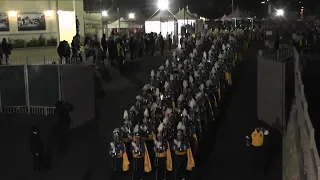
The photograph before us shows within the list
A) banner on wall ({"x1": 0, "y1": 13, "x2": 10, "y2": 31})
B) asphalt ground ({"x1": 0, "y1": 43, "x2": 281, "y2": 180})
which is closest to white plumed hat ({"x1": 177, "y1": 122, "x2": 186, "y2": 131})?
asphalt ground ({"x1": 0, "y1": 43, "x2": 281, "y2": 180})

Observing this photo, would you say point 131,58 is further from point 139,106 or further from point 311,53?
point 139,106

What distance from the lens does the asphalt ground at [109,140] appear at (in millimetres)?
13203

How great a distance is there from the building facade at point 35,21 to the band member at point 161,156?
15916 millimetres

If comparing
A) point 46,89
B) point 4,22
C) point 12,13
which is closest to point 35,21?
point 12,13

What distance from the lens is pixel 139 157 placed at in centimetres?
1227

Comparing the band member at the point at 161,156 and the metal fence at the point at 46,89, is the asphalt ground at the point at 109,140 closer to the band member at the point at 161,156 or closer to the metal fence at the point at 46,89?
the band member at the point at 161,156

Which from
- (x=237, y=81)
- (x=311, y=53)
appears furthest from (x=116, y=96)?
(x=311, y=53)

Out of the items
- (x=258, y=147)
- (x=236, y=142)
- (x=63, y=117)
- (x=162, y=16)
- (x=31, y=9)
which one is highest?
(x=31, y=9)

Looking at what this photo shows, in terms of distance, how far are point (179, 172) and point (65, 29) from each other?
20.4 metres

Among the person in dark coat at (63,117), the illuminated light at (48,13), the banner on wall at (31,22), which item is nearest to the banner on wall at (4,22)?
the banner on wall at (31,22)

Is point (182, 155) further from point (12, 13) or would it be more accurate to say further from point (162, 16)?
point (162, 16)

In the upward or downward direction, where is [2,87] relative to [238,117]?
upward

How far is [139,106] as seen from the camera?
14.2 metres

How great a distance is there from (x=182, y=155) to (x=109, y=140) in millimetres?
4059
